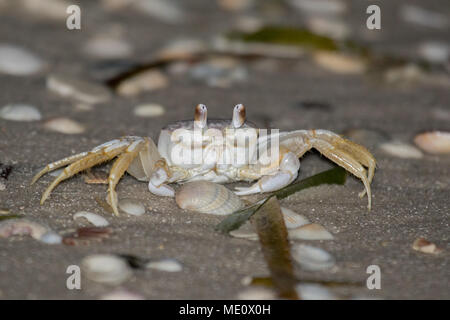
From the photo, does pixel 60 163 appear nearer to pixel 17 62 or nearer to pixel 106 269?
pixel 106 269

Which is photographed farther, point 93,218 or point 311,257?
point 93,218

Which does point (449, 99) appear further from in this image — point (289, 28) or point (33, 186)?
point (33, 186)

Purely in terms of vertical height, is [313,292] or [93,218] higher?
[93,218]

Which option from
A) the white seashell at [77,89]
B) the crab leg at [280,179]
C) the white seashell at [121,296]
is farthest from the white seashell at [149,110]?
the white seashell at [121,296]

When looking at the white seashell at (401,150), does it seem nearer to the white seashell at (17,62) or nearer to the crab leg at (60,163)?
the crab leg at (60,163)

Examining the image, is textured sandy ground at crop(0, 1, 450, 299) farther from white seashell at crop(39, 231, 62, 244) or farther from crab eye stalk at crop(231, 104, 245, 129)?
crab eye stalk at crop(231, 104, 245, 129)

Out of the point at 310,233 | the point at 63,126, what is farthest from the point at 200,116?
the point at 63,126

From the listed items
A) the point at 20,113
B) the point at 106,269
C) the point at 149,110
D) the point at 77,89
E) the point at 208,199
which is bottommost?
the point at 106,269
